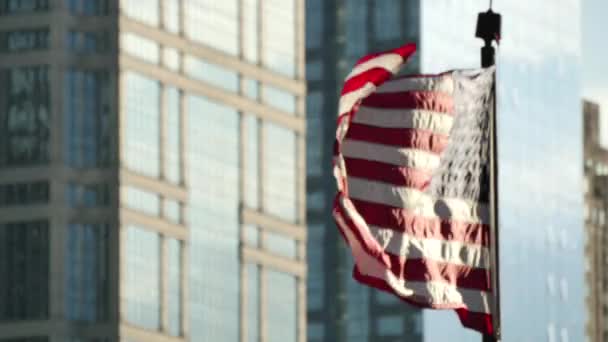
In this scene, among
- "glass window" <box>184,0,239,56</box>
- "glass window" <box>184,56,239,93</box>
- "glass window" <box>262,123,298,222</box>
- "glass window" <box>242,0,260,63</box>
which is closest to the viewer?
"glass window" <box>184,56,239,93</box>

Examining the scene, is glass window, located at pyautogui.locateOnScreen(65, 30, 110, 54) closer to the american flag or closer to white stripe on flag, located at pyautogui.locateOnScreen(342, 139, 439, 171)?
the american flag

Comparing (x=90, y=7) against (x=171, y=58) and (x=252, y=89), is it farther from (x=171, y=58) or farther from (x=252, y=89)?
(x=252, y=89)

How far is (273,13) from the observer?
186750 mm

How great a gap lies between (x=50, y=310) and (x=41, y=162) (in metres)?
9.08

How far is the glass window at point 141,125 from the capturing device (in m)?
169

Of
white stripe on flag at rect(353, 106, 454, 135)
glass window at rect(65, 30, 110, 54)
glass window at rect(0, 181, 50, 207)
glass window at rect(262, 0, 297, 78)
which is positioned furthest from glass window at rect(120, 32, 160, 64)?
white stripe on flag at rect(353, 106, 454, 135)

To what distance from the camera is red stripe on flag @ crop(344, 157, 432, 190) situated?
4531 centimetres

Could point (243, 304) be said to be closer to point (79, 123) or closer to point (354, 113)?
point (79, 123)

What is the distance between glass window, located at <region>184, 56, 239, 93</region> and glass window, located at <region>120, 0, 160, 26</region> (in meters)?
4.16

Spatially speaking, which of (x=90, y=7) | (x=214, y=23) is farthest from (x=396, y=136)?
(x=214, y=23)

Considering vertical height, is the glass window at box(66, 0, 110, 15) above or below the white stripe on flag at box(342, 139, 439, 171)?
above

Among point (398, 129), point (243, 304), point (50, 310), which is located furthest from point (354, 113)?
point (243, 304)

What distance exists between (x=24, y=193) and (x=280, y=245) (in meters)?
21.9

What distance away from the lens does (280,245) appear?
181 metres
